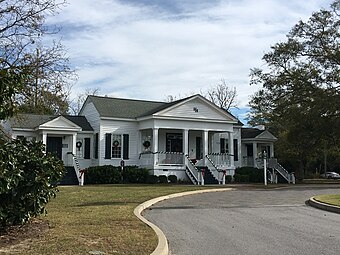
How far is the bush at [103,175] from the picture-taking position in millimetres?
30438

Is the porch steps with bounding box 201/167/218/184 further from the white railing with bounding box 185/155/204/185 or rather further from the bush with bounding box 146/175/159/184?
the bush with bounding box 146/175/159/184

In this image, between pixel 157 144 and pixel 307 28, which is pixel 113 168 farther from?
pixel 307 28

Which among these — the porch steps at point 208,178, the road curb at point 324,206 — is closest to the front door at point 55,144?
the porch steps at point 208,178

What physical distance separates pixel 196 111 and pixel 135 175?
6917 millimetres

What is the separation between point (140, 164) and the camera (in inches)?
1326

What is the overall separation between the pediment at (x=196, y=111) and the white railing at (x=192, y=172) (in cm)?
323

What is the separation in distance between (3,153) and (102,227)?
294cm

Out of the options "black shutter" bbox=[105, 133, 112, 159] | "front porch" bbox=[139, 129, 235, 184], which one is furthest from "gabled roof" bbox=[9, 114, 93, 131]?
"front porch" bbox=[139, 129, 235, 184]

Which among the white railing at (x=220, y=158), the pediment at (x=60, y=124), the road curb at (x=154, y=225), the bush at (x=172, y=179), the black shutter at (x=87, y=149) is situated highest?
the pediment at (x=60, y=124)

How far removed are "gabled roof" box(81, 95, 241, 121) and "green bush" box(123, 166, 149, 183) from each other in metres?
4.12

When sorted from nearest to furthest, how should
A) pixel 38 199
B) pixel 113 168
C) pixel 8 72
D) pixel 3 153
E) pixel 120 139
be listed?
pixel 3 153 < pixel 8 72 < pixel 38 199 < pixel 113 168 < pixel 120 139

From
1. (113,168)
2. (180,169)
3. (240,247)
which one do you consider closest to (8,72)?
(240,247)

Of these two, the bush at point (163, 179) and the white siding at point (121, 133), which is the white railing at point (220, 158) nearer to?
the bush at point (163, 179)

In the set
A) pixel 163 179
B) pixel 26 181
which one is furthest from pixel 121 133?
pixel 26 181
